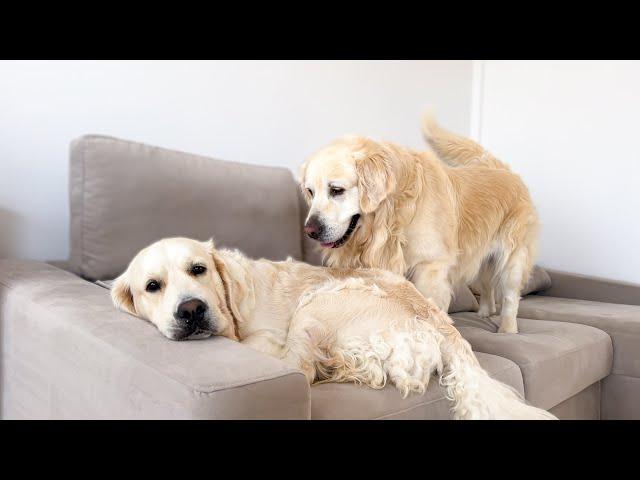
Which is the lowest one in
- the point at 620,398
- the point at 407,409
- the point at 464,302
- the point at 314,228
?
the point at 620,398

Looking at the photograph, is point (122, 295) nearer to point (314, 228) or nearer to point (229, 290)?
point (229, 290)

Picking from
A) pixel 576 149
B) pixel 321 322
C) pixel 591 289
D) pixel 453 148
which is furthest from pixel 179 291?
pixel 576 149

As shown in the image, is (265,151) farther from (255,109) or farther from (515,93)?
(515,93)

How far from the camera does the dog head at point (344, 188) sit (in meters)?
2.16

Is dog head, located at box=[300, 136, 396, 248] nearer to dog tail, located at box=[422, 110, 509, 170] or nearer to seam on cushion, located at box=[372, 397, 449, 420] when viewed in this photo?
seam on cushion, located at box=[372, 397, 449, 420]

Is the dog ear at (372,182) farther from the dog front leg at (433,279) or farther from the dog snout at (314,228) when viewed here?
the dog front leg at (433,279)

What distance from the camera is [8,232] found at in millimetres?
2244

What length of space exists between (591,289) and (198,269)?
265 cm

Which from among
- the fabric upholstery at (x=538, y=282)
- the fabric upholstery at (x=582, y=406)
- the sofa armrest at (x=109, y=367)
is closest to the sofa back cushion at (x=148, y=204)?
the sofa armrest at (x=109, y=367)

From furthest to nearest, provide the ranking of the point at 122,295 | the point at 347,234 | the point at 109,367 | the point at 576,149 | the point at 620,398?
the point at 576,149 < the point at 620,398 < the point at 347,234 < the point at 122,295 < the point at 109,367

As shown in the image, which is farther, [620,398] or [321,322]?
[620,398]

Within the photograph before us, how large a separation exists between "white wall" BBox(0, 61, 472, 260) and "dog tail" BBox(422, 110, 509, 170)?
59 cm
